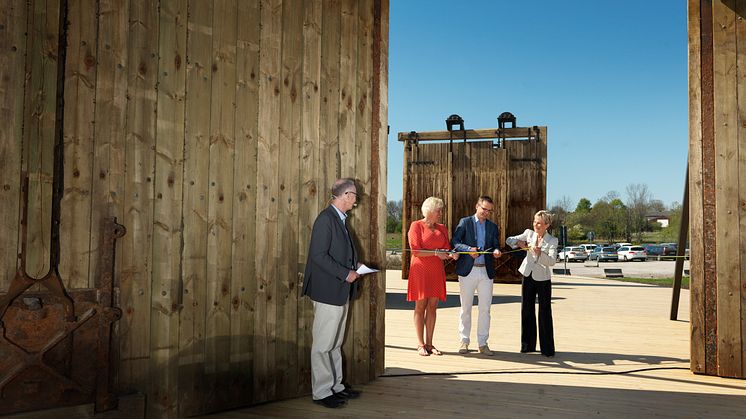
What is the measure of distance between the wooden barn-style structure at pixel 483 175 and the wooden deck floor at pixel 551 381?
6881mm

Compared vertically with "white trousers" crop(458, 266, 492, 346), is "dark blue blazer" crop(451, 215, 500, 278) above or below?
above

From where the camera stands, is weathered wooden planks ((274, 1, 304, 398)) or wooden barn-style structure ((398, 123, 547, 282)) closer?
weathered wooden planks ((274, 1, 304, 398))

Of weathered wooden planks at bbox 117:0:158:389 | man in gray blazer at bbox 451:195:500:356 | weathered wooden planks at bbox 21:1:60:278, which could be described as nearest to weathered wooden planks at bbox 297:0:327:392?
weathered wooden planks at bbox 117:0:158:389

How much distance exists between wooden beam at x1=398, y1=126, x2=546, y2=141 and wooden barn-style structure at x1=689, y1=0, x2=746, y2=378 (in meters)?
10.4

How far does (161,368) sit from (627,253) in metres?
38.4

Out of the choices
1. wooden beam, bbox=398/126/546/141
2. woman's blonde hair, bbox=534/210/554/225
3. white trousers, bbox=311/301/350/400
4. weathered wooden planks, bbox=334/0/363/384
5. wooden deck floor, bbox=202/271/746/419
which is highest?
wooden beam, bbox=398/126/546/141

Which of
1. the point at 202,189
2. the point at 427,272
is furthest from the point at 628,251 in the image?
the point at 202,189

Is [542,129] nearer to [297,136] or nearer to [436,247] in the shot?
[436,247]

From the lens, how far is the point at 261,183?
4242 millimetres

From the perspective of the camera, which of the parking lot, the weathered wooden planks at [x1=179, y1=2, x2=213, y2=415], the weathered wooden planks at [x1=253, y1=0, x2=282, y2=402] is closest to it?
the weathered wooden planks at [x1=179, y1=2, x2=213, y2=415]

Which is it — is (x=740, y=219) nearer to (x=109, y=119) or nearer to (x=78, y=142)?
(x=109, y=119)

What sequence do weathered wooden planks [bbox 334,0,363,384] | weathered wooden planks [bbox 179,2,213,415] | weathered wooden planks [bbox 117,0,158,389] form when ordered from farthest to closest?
1. weathered wooden planks [bbox 334,0,363,384]
2. weathered wooden planks [bbox 179,2,213,415]
3. weathered wooden planks [bbox 117,0,158,389]

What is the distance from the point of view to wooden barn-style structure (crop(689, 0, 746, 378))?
5109 millimetres

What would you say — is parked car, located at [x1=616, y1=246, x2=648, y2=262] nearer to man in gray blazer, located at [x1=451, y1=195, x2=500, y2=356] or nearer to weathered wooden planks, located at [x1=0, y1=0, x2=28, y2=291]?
man in gray blazer, located at [x1=451, y1=195, x2=500, y2=356]
